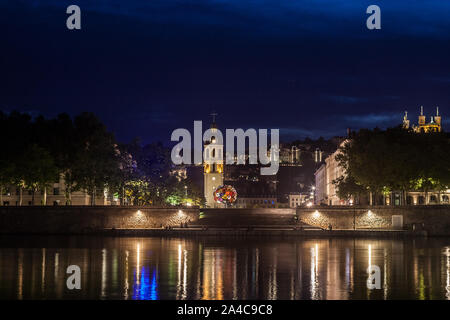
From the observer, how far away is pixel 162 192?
416 ft

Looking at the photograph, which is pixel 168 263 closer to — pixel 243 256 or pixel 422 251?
pixel 243 256

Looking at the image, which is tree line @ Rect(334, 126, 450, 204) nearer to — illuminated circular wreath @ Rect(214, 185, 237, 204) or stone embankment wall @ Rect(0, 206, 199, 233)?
stone embankment wall @ Rect(0, 206, 199, 233)

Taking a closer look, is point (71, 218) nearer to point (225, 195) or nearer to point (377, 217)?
point (377, 217)

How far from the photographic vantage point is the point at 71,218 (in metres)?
104

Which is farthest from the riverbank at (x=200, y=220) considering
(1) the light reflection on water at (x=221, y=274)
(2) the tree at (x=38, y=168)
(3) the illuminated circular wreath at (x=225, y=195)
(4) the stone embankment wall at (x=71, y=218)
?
(1) the light reflection on water at (x=221, y=274)

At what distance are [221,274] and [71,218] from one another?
66431 mm

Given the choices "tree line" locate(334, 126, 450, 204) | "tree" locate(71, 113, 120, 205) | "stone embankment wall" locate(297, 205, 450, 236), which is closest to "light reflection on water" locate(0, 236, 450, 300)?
"stone embankment wall" locate(297, 205, 450, 236)

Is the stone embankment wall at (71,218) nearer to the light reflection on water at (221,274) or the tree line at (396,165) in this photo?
the tree line at (396,165)

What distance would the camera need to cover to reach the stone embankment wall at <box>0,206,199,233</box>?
335ft

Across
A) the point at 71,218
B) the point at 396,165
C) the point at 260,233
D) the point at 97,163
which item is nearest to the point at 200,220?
the point at 97,163

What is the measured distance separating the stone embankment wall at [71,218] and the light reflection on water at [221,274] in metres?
42.2

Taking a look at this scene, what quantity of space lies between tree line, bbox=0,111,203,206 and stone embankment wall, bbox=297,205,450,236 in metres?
26.4

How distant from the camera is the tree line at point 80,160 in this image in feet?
358
